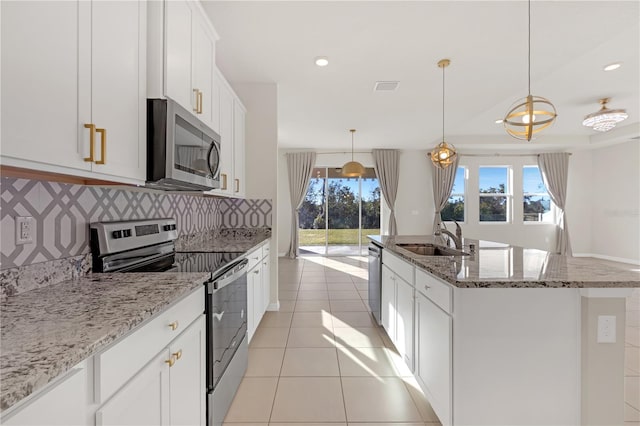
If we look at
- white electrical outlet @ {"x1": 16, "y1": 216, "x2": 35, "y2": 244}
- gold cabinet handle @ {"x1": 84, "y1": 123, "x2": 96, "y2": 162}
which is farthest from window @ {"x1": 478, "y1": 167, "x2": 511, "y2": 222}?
white electrical outlet @ {"x1": 16, "y1": 216, "x2": 35, "y2": 244}

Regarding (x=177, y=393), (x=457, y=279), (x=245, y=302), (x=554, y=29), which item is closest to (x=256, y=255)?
(x=245, y=302)

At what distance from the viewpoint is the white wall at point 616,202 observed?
255 inches

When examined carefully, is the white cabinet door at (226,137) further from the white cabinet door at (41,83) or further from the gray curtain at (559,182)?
the gray curtain at (559,182)

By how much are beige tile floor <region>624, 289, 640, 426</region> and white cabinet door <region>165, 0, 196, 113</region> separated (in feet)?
10.4

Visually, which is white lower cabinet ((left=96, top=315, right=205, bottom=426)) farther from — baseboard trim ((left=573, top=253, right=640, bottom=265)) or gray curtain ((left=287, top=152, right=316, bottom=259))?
baseboard trim ((left=573, top=253, right=640, bottom=265))

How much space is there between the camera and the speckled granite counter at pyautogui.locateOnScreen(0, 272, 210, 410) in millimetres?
593

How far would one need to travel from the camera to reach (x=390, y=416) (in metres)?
1.77

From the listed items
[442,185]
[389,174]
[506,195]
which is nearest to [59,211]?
[389,174]

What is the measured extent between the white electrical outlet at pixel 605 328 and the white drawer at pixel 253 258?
2168 millimetres

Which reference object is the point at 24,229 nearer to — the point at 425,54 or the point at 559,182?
the point at 425,54

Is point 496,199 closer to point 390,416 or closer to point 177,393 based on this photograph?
point 390,416

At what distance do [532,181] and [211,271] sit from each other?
8.78 metres

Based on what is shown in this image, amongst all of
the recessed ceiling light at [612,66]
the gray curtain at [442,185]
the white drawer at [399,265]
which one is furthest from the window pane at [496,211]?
the white drawer at [399,265]

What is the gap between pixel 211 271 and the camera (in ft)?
5.08
